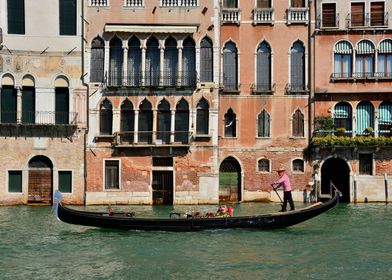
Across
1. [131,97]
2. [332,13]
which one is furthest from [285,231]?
[332,13]

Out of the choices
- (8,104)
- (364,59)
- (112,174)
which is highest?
(364,59)

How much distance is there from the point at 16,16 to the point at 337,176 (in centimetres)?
1279

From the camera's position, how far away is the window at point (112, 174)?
25438mm

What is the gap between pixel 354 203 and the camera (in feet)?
84.3

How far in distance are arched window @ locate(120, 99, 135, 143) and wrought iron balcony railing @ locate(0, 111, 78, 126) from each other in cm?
164

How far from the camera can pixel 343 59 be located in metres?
26.3

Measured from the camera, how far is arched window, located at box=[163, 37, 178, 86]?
993 inches

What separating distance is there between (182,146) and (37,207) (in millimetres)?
5329

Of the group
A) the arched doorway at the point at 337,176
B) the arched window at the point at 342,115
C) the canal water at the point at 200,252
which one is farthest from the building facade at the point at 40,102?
the arched window at the point at 342,115

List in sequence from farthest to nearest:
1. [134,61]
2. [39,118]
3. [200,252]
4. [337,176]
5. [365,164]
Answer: [337,176] < [365,164] < [134,61] < [39,118] < [200,252]

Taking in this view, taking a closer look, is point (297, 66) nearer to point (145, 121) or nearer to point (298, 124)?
point (298, 124)

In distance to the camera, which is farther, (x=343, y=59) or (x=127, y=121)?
(x=343, y=59)

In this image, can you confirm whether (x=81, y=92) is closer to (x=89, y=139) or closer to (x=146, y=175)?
(x=89, y=139)

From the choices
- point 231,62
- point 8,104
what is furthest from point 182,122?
point 8,104
